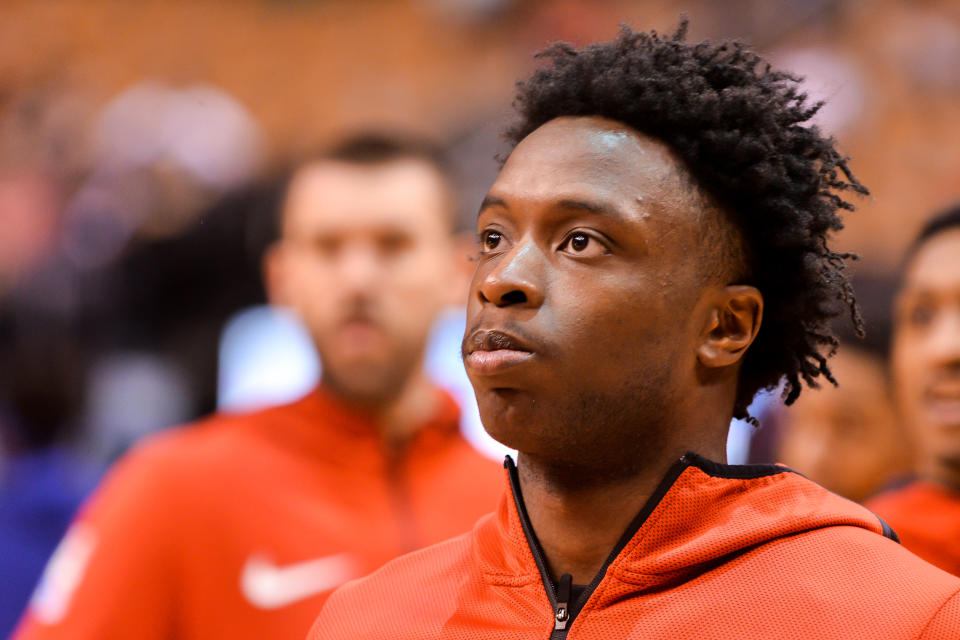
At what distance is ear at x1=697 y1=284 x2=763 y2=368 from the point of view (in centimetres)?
209

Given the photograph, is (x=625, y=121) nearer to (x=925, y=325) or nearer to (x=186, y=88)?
(x=925, y=325)

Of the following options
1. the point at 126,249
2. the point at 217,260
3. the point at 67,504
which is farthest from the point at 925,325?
the point at 126,249

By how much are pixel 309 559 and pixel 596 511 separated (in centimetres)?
172

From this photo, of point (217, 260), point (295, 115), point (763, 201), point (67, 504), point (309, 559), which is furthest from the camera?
point (295, 115)

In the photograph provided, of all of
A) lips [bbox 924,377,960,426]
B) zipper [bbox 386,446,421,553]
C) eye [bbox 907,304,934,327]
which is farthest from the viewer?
zipper [bbox 386,446,421,553]

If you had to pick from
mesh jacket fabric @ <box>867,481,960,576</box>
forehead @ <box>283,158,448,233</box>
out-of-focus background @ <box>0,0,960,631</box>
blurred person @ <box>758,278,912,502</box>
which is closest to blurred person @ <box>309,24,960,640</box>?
mesh jacket fabric @ <box>867,481,960,576</box>

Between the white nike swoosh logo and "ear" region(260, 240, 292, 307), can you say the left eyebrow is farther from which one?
"ear" region(260, 240, 292, 307)

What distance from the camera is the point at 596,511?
205cm

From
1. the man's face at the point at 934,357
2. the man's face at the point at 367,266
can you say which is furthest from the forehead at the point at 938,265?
the man's face at the point at 367,266

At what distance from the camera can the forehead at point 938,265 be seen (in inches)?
114

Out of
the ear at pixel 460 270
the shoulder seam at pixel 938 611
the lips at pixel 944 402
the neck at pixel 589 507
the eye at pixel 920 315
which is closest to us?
the shoulder seam at pixel 938 611

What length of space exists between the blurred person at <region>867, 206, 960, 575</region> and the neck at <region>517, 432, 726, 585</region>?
3.15 ft

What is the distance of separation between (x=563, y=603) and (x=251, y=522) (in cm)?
182

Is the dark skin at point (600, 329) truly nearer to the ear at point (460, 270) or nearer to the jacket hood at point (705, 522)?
the jacket hood at point (705, 522)
